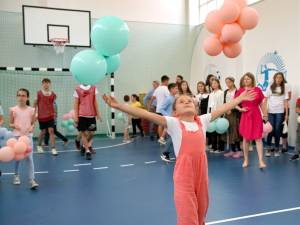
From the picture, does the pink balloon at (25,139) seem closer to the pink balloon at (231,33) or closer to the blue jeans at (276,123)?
the pink balloon at (231,33)

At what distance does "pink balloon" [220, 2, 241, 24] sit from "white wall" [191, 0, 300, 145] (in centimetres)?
352

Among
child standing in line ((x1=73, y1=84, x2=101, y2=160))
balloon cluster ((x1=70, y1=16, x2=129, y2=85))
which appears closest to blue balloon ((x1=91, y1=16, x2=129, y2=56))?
balloon cluster ((x1=70, y1=16, x2=129, y2=85))

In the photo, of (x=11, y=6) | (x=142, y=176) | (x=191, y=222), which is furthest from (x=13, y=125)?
(x=11, y=6)

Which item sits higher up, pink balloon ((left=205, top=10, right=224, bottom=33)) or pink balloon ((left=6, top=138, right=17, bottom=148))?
pink balloon ((left=205, top=10, right=224, bottom=33))

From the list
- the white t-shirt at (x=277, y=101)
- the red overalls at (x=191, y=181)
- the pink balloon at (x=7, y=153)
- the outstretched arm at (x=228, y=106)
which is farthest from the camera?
the white t-shirt at (x=277, y=101)

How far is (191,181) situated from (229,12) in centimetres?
250

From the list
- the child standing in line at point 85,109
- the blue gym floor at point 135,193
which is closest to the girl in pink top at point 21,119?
the blue gym floor at point 135,193

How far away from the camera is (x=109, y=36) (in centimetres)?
288

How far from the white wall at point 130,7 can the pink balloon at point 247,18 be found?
23.6 feet

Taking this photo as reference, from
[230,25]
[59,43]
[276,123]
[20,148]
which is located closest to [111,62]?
[230,25]

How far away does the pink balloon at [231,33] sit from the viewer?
12.9 feet

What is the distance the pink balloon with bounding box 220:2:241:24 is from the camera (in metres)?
3.96

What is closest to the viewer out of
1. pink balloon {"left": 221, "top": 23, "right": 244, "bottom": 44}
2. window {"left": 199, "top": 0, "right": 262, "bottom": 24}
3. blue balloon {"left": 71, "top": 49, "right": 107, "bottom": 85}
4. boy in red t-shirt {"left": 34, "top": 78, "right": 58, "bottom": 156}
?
blue balloon {"left": 71, "top": 49, "right": 107, "bottom": 85}

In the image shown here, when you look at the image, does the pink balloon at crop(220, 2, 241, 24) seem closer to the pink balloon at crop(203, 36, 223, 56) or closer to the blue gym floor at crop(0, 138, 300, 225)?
the pink balloon at crop(203, 36, 223, 56)
